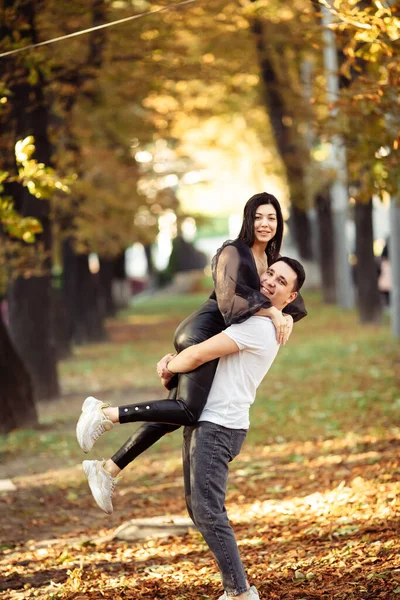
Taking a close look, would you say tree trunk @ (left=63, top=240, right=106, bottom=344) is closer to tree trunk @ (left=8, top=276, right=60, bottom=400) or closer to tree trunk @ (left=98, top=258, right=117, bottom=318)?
tree trunk @ (left=98, top=258, right=117, bottom=318)

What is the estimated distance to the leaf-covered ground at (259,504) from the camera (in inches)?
251

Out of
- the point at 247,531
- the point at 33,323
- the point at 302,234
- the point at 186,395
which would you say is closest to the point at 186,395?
the point at 186,395

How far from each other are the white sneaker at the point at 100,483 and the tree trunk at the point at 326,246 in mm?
26877

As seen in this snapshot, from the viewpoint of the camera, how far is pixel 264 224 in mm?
5332

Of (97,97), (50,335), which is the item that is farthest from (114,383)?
(97,97)

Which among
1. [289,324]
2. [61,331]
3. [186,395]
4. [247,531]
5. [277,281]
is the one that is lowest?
[61,331]

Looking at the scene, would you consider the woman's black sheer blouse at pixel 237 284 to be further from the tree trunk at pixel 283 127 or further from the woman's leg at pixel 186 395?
the tree trunk at pixel 283 127

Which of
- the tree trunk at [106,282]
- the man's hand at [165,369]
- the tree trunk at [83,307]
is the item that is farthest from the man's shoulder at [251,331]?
the tree trunk at [106,282]

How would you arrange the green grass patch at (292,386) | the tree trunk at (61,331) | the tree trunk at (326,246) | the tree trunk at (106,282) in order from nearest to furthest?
the green grass patch at (292,386) → the tree trunk at (61,331) → the tree trunk at (326,246) → the tree trunk at (106,282)

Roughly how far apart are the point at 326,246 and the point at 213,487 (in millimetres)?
27786

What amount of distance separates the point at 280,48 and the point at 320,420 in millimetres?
14788

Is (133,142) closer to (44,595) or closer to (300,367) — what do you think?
(300,367)

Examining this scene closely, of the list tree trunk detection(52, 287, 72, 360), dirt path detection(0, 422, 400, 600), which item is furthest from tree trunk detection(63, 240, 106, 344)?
dirt path detection(0, 422, 400, 600)

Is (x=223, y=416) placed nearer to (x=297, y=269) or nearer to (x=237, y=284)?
(x=237, y=284)
